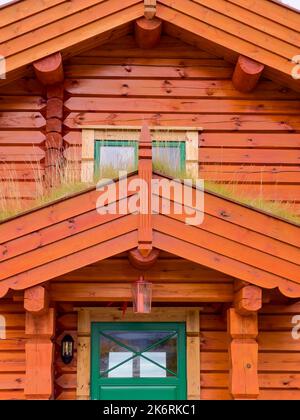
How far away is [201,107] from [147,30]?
120cm

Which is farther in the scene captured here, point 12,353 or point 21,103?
point 21,103

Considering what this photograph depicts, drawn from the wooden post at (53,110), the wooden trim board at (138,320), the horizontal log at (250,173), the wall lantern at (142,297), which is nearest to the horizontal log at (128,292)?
the wall lantern at (142,297)

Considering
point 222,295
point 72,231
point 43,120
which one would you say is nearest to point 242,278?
point 222,295

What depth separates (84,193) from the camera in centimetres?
680

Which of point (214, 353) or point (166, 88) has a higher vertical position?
point (166, 88)

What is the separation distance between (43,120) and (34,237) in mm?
2644

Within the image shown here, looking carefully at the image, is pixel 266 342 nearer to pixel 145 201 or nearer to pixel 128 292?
pixel 128 292

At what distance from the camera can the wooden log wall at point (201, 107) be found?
8852 mm

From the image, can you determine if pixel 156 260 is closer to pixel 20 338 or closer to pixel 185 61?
pixel 20 338

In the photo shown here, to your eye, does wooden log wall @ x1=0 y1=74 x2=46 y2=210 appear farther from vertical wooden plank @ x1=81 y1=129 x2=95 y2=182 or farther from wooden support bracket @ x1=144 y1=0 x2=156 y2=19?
wooden support bracket @ x1=144 y1=0 x2=156 y2=19

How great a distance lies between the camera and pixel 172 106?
9.06 m

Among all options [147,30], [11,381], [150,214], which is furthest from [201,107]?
[11,381]

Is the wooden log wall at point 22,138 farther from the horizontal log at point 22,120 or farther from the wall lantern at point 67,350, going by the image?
the wall lantern at point 67,350

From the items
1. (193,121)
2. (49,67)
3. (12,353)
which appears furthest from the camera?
(193,121)
